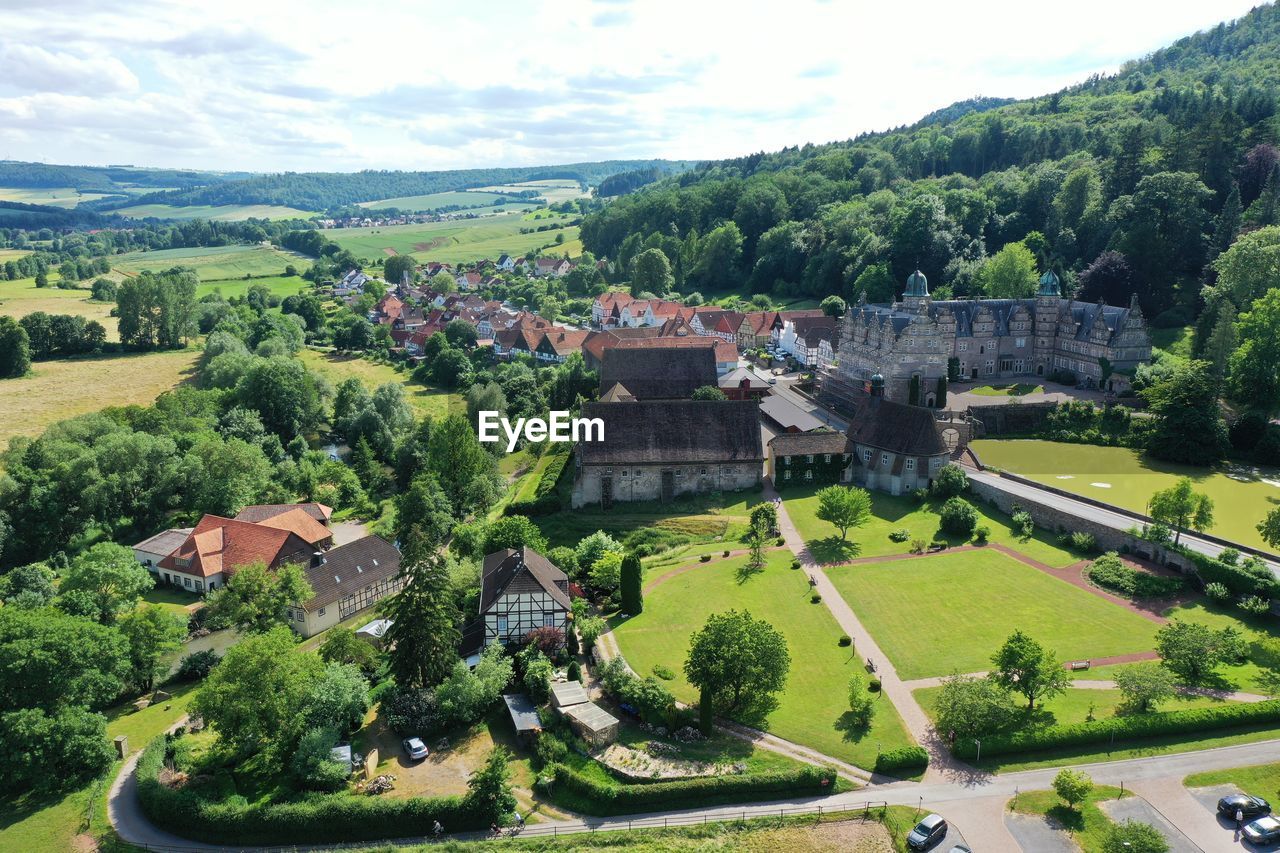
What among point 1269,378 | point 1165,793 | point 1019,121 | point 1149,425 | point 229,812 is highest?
point 1019,121

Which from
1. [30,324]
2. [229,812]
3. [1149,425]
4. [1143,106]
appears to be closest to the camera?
[229,812]

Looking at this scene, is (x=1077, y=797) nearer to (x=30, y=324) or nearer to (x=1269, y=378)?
(x=1269, y=378)

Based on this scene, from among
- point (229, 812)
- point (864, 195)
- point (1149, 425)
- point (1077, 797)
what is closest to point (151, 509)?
point (229, 812)

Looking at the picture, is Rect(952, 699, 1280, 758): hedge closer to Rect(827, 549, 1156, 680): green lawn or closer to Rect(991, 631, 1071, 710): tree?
Rect(991, 631, 1071, 710): tree

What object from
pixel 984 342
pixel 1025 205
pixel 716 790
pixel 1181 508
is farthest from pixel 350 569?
pixel 1025 205

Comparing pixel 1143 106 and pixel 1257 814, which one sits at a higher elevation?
pixel 1143 106

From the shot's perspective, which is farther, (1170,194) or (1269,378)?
(1170,194)

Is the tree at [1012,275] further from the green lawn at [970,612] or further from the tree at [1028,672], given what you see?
the tree at [1028,672]

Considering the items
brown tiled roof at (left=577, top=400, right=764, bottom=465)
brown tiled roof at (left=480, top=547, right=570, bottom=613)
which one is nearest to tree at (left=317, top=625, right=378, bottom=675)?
brown tiled roof at (left=480, top=547, right=570, bottom=613)
